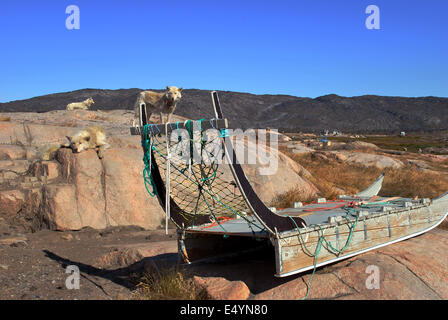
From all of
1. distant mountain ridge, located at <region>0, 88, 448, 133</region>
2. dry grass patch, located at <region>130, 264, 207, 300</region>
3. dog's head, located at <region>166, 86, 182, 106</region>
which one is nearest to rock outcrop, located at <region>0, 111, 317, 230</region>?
dog's head, located at <region>166, 86, 182, 106</region>

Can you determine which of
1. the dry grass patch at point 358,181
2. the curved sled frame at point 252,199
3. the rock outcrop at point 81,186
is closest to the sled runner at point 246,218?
the curved sled frame at point 252,199

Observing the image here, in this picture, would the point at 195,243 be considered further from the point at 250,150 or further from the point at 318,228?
the point at 250,150

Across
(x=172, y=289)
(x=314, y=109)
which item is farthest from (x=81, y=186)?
(x=314, y=109)

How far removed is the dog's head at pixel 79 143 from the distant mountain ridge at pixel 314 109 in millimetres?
64596

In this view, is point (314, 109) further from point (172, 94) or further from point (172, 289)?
point (172, 289)

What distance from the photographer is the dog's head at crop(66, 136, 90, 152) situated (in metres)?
9.30

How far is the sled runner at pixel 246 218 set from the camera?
4375 millimetres

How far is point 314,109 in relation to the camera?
343ft

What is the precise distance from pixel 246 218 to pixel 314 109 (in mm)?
103068

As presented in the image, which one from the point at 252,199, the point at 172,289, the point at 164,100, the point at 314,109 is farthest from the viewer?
the point at 314,109

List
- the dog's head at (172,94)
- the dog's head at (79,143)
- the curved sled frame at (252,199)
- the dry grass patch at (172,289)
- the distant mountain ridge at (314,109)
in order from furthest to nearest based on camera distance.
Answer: the distant mountain ridge at (314,109)
the dog's head at (79,143)
the dog's head at (172,94)
the dry grass patch at (172,289)
the curved sled frame at (252,199)

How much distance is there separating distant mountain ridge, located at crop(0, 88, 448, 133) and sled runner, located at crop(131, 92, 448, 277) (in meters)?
68.3

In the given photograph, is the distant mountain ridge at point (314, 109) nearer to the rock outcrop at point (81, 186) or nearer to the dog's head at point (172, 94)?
the rock outcrop at point (81, 186)

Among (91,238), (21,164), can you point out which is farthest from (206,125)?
(21,164)
